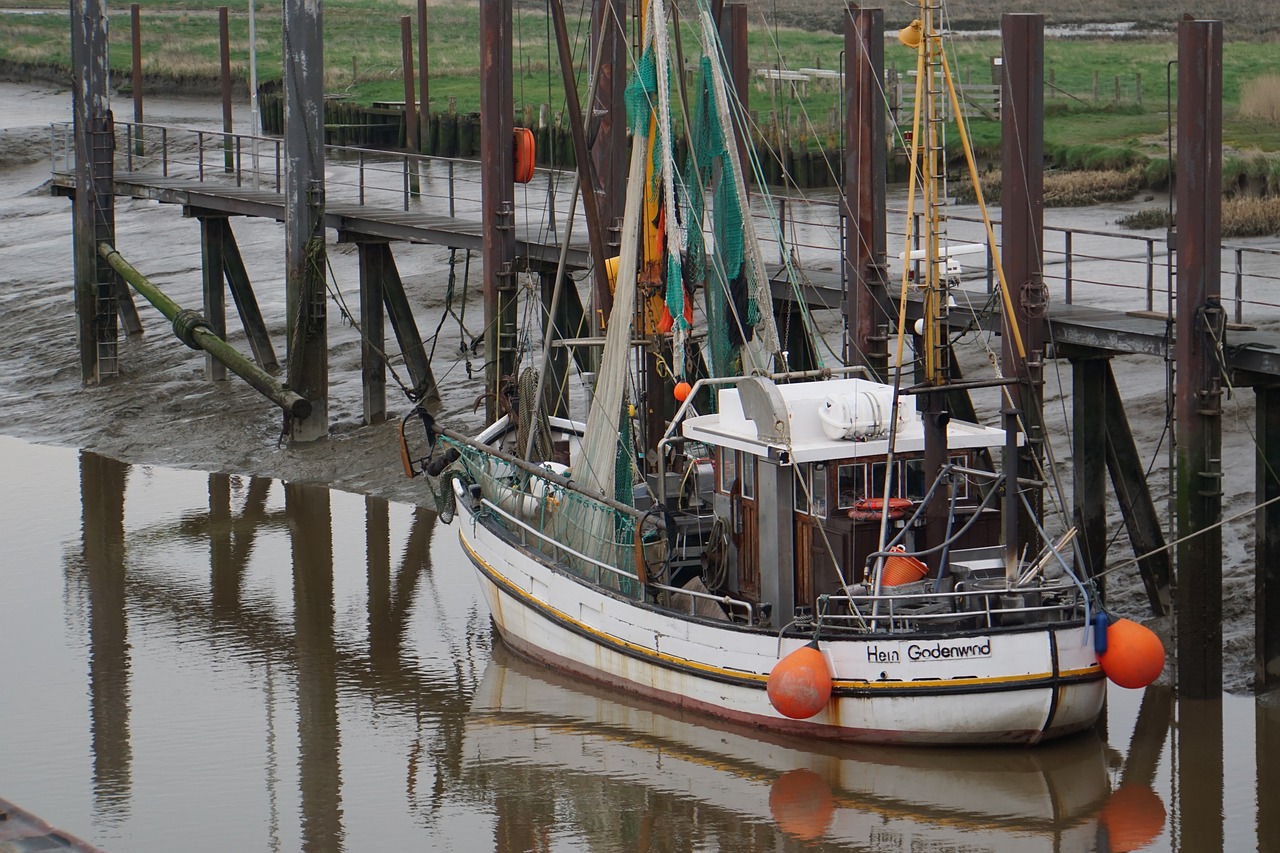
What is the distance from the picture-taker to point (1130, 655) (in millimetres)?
14000

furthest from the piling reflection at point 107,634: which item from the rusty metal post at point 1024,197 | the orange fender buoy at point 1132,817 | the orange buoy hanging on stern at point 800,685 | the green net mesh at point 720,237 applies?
the rusty metal post at point 1024,197

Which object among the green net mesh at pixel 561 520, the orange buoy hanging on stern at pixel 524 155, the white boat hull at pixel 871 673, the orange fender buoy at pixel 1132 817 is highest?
the orange buoy hanging on stern at pixel 524 155

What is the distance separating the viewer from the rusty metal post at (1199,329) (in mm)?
14695

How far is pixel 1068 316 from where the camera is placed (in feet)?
55.7

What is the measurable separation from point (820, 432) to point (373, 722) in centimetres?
457

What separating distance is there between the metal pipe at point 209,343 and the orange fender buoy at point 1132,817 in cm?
1398

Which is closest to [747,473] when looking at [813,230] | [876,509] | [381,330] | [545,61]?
[876,509]

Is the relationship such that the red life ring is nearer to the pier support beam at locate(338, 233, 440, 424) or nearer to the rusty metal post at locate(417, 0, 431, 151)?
the pier support beam at locate(338, 233, 440, 424)

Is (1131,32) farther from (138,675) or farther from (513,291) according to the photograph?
(138,675)

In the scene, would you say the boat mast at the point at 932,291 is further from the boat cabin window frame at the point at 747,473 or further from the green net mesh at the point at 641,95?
the green net mesh at the point at 641,95

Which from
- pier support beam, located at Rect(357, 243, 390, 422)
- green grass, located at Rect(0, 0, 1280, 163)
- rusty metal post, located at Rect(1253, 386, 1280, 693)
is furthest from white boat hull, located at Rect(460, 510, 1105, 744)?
green grass, located at Rect(0, 0, 1280, 163)

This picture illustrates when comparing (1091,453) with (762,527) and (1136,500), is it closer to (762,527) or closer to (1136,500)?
(1136,500)

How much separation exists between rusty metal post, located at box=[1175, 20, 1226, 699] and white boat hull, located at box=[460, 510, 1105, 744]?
1308 mm

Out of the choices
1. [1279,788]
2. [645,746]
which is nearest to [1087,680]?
[1279,788]
